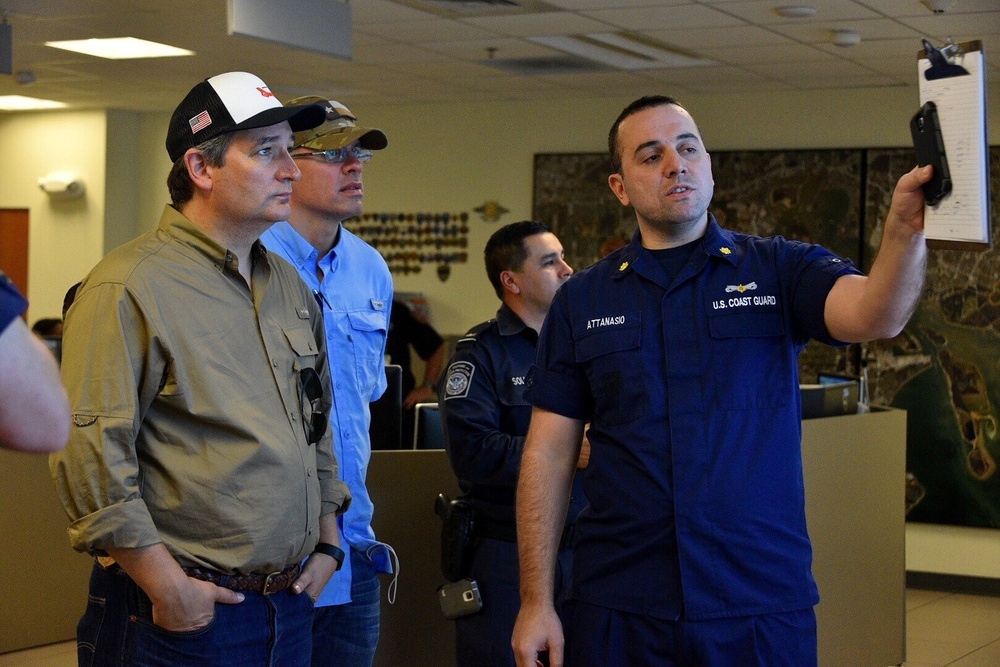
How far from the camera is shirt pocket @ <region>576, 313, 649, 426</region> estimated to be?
2.09 metres

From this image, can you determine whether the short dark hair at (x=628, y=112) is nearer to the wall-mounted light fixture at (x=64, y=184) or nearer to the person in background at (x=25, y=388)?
the person in background at (x=25, y=388)

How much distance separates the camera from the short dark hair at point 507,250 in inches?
127

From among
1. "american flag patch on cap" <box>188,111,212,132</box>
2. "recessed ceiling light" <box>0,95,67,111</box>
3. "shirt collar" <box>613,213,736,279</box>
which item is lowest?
"shirt collar" <box>613,213,736,279</box>

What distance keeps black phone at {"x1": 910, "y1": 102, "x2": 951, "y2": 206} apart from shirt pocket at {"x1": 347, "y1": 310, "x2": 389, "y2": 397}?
4.65ft

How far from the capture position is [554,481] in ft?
7.38

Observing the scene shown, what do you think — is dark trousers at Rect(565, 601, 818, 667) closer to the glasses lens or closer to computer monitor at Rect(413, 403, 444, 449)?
the glasses lens

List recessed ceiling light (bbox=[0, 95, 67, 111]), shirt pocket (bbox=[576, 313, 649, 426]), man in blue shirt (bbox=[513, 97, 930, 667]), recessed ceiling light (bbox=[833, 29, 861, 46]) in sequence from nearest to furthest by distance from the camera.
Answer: man in blue shirt (bbox=[513, 97, 930, 667]) < shirt pocket (bbox=[576, 313, 649, 426]) < recessed ceiling light (bbox=[833, 29, 861, 46]) < recessed ceiling light (bbox=[0, 95, 67, 111])

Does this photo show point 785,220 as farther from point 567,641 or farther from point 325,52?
point 567,641

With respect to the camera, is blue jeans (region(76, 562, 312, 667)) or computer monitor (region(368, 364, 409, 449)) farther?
computer monitor (region(368, 364, 409, 449))

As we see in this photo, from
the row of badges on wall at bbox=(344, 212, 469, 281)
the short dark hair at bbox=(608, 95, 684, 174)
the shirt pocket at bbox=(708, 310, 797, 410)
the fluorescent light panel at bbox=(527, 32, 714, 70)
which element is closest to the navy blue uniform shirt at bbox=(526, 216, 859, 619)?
the shirt pocket at bbox=(708, 310, 797, 410)

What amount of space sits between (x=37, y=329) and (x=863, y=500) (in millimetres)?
6248

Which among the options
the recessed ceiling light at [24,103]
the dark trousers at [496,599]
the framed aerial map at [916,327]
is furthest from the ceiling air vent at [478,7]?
the recessed ceiling light at [24,103]

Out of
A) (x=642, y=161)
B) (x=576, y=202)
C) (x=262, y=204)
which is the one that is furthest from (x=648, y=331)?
(x=576, y=202)

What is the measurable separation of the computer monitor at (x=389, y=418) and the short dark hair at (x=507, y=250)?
56.0 inches
